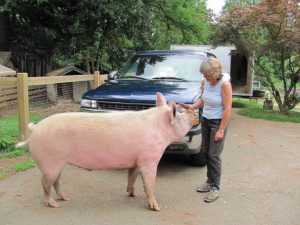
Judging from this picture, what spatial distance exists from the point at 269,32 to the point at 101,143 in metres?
10.4

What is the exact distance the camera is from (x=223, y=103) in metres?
5.49

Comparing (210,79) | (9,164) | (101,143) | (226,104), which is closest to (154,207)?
(101,143)

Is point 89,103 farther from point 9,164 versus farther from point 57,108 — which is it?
point 57,108

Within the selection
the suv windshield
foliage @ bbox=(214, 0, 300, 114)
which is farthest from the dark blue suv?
foliage @ bbox=(214, 0, 300, 114)

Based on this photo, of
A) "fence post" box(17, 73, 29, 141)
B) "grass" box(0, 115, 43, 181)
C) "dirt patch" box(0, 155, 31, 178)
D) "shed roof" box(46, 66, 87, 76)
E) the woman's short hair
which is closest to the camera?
the woman's short hair

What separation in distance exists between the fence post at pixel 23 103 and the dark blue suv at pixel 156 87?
1328 mm

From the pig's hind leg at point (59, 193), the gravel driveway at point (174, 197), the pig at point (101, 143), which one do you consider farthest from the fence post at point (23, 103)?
the pig at point (101, 143)

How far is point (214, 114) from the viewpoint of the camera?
18.3 ft

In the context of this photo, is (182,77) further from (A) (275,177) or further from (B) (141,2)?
(B) (141,2)

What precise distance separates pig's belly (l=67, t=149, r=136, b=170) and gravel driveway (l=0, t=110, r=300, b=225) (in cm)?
54

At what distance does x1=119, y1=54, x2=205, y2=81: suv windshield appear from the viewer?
7.99 metres

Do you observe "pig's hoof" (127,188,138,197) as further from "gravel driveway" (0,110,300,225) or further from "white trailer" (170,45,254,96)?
"white trailer" (170,45,254,96)

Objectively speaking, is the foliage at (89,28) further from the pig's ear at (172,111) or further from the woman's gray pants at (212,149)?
the pig's ear at (172,111)

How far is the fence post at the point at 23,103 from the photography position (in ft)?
26.0
